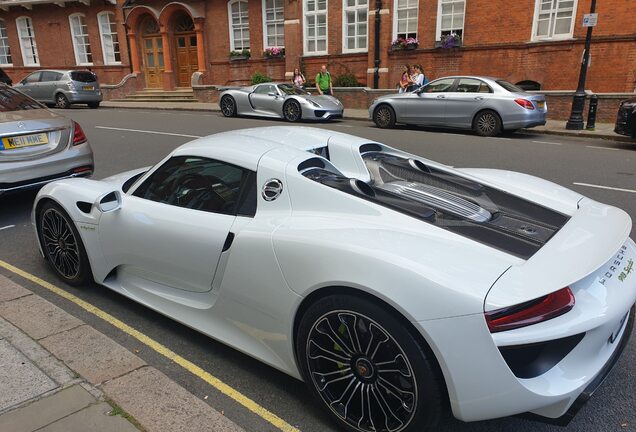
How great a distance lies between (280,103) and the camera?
1573 cm

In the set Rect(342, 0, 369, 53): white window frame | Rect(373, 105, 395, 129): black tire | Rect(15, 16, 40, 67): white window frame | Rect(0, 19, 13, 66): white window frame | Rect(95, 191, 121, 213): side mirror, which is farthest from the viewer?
Rect(0, 19, 13, 66): white window frame

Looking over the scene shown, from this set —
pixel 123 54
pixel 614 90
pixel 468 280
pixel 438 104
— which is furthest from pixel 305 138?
pixel 123 54

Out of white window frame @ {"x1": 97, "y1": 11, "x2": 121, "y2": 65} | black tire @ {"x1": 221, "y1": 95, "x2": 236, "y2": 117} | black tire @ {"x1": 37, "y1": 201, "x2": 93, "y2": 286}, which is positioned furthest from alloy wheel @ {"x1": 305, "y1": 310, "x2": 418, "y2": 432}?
white window frame @ {"x1": 97, "y1": 11, "x2": 121, "y2": 65}

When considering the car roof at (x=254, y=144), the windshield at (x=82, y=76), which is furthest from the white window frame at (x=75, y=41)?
the car roof at (x=254, y=144)

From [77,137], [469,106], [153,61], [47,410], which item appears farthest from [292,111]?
[153,61]

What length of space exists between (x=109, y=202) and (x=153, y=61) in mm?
25784

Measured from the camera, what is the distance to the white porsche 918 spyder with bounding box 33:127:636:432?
1.96 meters

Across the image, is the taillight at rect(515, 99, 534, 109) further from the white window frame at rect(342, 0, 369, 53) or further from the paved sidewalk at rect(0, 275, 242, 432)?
the paved sidewalk at rect(0, 275, 242, 432)

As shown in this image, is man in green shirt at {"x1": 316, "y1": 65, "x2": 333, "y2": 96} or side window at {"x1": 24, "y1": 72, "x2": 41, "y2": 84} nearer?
man in green shirt at {"x1": 316, "y1": 65, "x2": 333, "y2": 96}

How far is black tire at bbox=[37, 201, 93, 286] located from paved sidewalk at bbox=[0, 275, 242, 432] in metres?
0.62

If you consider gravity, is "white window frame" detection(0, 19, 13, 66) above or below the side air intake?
above

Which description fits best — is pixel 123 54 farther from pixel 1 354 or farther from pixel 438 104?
pixel 1 354

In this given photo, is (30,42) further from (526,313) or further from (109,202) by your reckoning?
(526,313)

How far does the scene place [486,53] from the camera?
59.1ft
